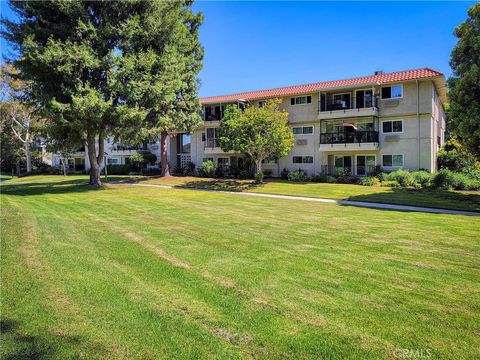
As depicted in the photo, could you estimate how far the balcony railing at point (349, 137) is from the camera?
99.6ft

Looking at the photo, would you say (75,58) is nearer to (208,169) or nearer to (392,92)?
(208,169)

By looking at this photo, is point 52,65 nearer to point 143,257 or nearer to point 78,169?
point 143,257

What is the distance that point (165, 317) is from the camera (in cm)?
441

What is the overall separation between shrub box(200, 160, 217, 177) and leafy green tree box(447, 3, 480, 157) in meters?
23.2

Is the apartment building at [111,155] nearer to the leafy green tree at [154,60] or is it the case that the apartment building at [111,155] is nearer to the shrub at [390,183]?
the leafy green tree at [154,60]

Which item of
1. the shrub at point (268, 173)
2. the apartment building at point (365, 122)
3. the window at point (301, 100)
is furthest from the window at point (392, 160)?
the shrub at point (268, 173)

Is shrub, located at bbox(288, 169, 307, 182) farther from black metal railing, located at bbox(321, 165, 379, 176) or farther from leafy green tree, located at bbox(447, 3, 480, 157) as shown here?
leafy green tree, located at bbox(447, 3, 480, 157)

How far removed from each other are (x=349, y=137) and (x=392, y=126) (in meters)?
3.57

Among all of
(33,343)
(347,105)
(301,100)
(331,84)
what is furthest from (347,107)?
(33,343)

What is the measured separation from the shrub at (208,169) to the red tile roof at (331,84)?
698 centimetres

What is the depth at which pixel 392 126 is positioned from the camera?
30594 millimetres

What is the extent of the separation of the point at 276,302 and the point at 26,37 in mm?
22180

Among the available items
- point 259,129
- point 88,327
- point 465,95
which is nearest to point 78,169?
point 259,129

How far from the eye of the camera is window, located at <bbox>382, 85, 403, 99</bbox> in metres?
30.0
